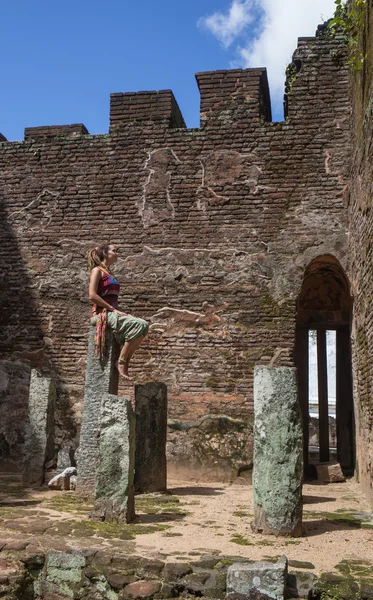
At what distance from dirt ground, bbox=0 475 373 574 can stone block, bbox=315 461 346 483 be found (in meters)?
1.27

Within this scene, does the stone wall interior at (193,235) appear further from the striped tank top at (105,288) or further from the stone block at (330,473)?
the striped tank top at (105,288)

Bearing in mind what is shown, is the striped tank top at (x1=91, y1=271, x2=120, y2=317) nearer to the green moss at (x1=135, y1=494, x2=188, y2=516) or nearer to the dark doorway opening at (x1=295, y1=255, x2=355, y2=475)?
the green moss at (x1=135, y1=494, x2=188, y2=516)

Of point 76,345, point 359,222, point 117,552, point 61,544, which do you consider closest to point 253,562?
point 117,552

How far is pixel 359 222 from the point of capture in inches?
280

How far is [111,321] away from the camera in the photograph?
6.55 metres

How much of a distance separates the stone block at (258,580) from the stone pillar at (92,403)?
2914mm

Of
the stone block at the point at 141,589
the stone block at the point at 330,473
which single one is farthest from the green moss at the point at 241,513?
the stone block at the point at 330,473

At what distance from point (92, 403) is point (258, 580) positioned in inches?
130

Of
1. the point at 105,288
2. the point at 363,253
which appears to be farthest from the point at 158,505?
the point at 363,253

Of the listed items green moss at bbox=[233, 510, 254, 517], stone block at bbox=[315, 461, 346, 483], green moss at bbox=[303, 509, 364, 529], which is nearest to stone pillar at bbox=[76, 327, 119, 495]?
green moss at bbox=[233, 510, 254, 517]

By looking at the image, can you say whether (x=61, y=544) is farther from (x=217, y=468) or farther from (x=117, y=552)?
(x=217, y=468)

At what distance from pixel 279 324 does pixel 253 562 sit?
4.64m

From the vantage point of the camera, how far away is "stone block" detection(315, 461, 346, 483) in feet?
26.3

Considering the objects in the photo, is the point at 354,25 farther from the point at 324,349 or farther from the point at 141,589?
the point at 141,589
